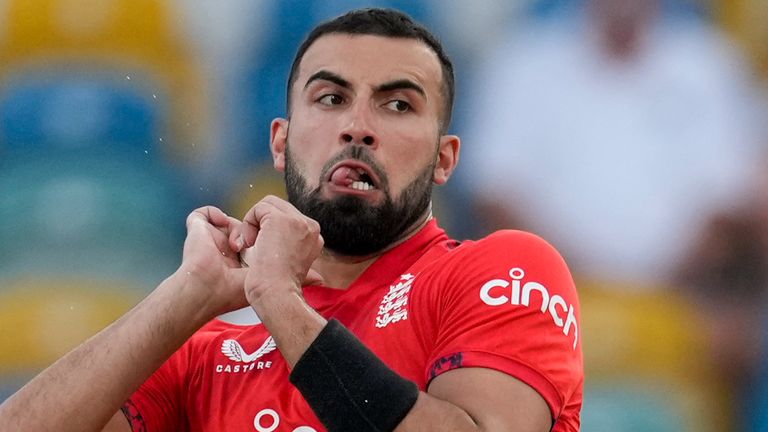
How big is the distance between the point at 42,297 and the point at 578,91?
2.03 meters

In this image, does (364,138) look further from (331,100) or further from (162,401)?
(162,401)

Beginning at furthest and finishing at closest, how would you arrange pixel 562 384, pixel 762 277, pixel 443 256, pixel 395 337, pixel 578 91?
pixel 578 91 < pixel 762 277 < pixel 443 256 < pixel 395 337 < pixel 562 384

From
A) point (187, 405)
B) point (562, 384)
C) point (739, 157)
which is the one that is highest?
point (739, 157)

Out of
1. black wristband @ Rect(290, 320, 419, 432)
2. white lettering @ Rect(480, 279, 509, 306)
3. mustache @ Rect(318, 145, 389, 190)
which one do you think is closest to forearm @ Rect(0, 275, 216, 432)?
black wristband @ Rect(290, 320, 419, 432)

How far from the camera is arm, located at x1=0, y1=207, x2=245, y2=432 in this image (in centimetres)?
216

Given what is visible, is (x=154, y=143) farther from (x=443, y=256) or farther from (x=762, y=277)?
(x=762, y=277)

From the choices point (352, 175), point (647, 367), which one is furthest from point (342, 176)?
point (647, 367)

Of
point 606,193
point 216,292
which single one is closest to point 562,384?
point 216,292

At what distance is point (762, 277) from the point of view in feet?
12.3

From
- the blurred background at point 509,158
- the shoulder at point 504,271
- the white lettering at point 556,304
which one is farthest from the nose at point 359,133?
the blurred background at point 509,158

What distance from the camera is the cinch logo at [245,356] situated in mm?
2406

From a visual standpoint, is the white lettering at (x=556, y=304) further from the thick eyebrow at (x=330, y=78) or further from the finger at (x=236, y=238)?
the thick eyebrow at (x=330, y=78)

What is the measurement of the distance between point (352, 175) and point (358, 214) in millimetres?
90

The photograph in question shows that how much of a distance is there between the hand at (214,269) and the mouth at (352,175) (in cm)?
25
